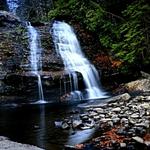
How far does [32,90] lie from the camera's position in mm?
17750

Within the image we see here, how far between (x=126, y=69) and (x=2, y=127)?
9.68 meters

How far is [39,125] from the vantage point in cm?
1205

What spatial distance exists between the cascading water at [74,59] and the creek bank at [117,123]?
11.3 ft

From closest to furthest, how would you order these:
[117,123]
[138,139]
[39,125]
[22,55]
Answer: [138,139] → [117,123] → [39,125] → [22,55]

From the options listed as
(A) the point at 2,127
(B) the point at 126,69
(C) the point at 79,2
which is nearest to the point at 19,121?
(A) the point at 2,127

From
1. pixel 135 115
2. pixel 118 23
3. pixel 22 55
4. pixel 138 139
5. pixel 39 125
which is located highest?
pixel 118 23

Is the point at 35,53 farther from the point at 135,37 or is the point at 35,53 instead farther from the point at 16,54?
the point at 135,37

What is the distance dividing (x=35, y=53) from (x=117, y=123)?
9.23 meters

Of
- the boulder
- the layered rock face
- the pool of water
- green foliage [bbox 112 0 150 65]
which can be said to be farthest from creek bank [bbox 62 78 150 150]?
the layered rock face

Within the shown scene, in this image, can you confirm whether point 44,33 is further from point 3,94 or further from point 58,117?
point 58,117

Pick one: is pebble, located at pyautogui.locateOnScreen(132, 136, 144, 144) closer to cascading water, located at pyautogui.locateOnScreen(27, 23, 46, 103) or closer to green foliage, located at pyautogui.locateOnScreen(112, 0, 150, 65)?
cascading water, located at pyautogui.locateOnScreen(27, 23, 46, 103)


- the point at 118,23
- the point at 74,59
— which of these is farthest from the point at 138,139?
the point at 118,23

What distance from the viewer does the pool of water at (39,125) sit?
10016 millimetres

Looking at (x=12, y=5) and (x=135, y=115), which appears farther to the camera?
(x=12, y=5)
